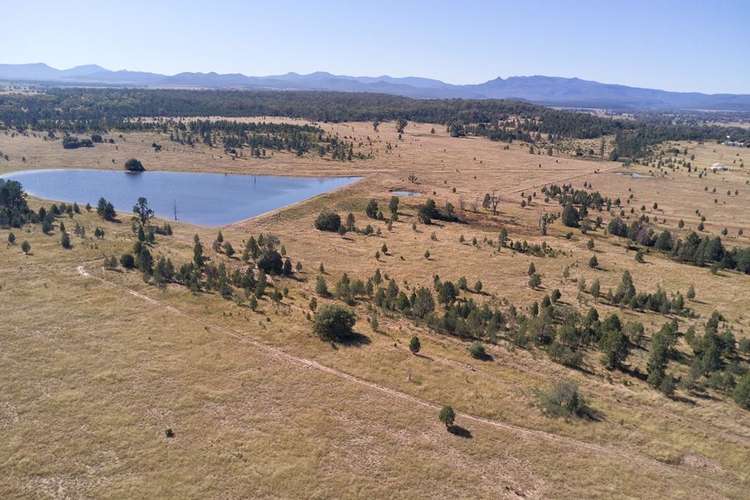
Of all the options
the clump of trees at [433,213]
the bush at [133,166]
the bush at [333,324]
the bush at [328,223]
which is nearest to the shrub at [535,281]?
the bush at [333,324]

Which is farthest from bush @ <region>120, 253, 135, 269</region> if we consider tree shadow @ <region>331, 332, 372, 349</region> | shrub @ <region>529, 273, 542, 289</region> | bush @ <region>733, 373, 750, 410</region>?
bush @ <region>733, 373, 750, 410</region>

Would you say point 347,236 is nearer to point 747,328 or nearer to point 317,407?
point 317,407

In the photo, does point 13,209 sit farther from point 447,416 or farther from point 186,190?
point 447,416

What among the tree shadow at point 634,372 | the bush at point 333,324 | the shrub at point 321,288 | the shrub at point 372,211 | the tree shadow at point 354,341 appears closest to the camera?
the tree shadow at point 634,372

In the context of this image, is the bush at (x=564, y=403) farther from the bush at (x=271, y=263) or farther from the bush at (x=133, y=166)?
the bush at (x=133, y=166)

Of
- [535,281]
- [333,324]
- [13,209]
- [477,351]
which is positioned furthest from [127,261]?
[535,281]

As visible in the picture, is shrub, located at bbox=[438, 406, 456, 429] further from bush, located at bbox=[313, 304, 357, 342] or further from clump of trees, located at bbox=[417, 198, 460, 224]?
clump of trees, located at bbox=[417, 198, 460, 224]

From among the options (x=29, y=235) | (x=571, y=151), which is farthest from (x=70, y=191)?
(x=571, y=151)
